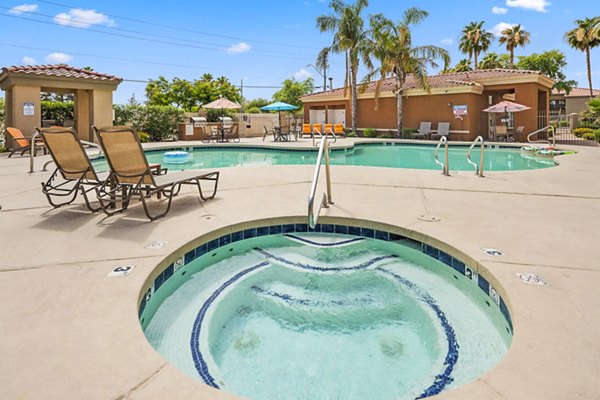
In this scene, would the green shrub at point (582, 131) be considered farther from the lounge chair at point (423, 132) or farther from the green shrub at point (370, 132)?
the green shrub at point (370, 132)

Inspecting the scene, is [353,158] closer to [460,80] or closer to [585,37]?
[460,80]

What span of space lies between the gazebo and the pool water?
15036 mm

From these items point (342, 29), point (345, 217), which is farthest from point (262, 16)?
point (345, 217)

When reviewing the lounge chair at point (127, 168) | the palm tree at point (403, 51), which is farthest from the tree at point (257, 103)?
the lounge chair at point (127, 168)

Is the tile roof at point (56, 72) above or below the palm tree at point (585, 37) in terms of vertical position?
below

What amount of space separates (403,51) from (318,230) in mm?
19264

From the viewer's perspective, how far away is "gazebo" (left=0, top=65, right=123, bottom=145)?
15047mm

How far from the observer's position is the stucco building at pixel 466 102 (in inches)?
813

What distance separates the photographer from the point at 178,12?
156ft

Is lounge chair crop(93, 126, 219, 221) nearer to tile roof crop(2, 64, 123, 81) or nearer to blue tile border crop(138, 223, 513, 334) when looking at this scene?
blue tile border crop(138, 223, 513, 334)

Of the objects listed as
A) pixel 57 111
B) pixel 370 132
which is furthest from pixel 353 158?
pixel 57 111

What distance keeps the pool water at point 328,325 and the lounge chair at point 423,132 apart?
19284mm

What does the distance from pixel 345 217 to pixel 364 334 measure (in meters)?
2.10

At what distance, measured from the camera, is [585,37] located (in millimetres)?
31078
